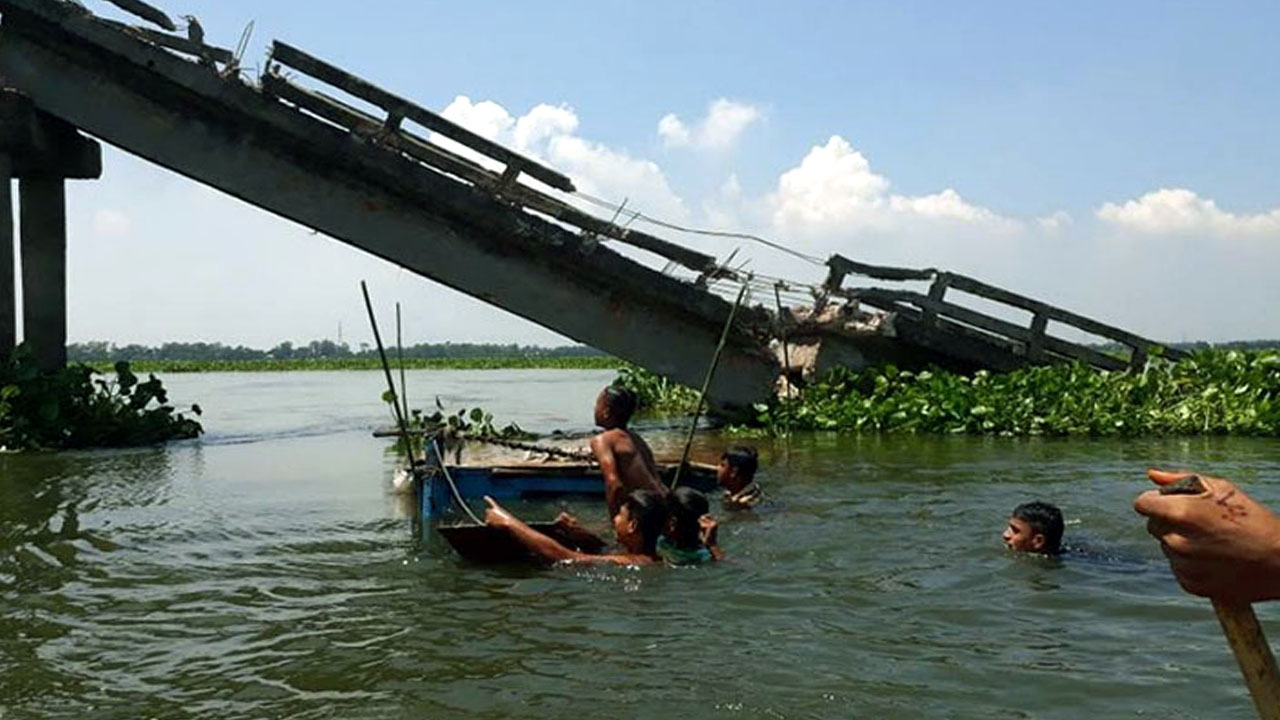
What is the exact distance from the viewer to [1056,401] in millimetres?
16531

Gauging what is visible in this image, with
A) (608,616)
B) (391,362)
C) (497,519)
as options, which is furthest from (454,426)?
(391,362)

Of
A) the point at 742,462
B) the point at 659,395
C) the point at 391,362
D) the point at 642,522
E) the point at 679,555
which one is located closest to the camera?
the point at 642,522

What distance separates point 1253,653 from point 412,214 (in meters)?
14.4

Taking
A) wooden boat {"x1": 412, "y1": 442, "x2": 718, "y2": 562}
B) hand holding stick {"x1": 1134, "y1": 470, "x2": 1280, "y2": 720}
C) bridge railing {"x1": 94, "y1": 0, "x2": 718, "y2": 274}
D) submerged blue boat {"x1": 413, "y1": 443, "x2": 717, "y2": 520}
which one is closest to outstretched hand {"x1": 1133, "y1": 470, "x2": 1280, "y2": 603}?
hand holding stick {"x1": 1134, "y1": 470, "x2": 1280, "y2": 720}

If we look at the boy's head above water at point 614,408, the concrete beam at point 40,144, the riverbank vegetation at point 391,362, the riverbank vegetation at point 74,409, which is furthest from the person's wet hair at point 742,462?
the riverbank vegetation at point 391,362

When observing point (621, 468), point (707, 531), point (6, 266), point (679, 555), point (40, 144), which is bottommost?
point (679, 555)

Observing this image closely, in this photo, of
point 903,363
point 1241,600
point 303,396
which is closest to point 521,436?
point 903,363

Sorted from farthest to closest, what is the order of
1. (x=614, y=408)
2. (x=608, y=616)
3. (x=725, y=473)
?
(x=725, y=473) < (x=614, y=408) < (x=608, y=616)

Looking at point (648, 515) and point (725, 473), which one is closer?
point (648, 515)

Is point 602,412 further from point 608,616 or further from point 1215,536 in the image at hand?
point 1215,536

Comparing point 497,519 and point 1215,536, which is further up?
point 1215,536

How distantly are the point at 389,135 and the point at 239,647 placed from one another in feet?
33.4

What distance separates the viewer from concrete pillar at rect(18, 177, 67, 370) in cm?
1628

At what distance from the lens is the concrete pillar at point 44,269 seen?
16281mm
